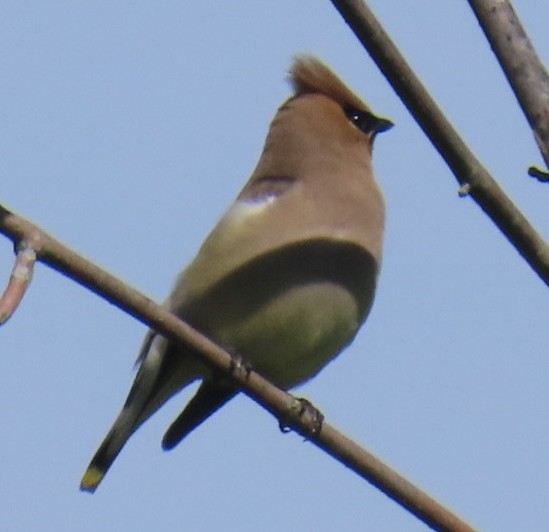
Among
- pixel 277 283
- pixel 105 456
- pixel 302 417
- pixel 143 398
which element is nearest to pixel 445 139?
pixel 302 417

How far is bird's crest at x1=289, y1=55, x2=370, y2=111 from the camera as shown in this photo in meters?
5.79

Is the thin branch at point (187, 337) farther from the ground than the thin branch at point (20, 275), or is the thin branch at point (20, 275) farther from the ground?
the thin branch at point (187, 337)

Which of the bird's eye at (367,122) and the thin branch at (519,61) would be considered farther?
the bird's eye at (367,122)

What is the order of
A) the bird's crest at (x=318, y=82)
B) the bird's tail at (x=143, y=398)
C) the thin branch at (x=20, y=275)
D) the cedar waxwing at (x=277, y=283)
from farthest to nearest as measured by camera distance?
the bird's crest at (x=318, y=82) < the bird's tail at (x=143, y=398) < the cedar waxwing at (x=277, y=283) < the thin branch at (x=20, y=275)

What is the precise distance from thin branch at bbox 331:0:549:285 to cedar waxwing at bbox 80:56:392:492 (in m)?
1.83

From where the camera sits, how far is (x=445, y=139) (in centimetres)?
303

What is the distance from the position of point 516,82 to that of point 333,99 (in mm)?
2922

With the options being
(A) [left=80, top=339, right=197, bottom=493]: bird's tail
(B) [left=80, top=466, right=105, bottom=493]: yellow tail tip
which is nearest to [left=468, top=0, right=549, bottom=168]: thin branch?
(A) [left=80, top=339, right=197, bottom=493]: bird's tail

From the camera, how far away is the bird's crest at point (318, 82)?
579cm

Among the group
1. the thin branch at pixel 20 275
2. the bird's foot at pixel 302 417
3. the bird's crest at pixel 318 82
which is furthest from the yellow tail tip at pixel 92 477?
the thin branch at pixel 20 275

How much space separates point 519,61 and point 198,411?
104 inches

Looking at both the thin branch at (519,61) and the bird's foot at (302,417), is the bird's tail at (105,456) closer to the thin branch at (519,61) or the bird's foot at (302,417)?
the bird's foot at (302,417)

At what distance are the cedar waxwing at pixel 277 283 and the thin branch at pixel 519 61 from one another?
1903 mm

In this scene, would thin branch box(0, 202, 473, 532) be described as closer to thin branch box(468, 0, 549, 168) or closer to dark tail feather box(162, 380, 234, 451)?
thin branch box(468, 0, 549, 168)
